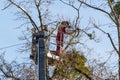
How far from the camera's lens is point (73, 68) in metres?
22.4

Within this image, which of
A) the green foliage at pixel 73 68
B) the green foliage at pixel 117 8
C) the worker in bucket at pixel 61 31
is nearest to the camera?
the worker in bucket at pixel 61 31

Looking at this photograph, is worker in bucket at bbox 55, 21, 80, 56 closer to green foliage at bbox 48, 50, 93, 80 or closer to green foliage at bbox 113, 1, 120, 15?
green foliage at bbox 48, 50, 93, 80

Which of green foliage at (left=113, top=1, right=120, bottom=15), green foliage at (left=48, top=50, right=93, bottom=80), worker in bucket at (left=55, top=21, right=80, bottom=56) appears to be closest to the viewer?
worker in bucket at (left=55, top=21, right=80, bottom=56)

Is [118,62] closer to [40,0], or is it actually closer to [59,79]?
[59,79]

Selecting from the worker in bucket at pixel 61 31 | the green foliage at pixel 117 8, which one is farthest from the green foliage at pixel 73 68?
the green foliage at pixel 117 8

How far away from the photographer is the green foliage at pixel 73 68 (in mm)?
22141

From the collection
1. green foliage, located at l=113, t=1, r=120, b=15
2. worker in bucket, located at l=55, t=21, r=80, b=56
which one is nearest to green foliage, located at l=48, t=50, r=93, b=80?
worker in bucket, located at l=55, t=21, r=80, b=56

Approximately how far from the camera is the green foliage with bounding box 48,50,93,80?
22.1 meters

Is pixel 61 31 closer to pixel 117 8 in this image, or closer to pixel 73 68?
pixel 73 68

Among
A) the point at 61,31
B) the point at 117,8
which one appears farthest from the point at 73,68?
the point at 117,8

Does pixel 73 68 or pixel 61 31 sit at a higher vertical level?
pixel 61 31

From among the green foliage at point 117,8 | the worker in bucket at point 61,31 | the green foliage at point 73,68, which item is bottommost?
the green foliage at point 73,68

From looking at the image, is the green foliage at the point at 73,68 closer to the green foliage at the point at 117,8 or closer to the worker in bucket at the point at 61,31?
the worker in bucket at the point at 61,31

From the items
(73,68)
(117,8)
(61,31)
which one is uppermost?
(117,8)
